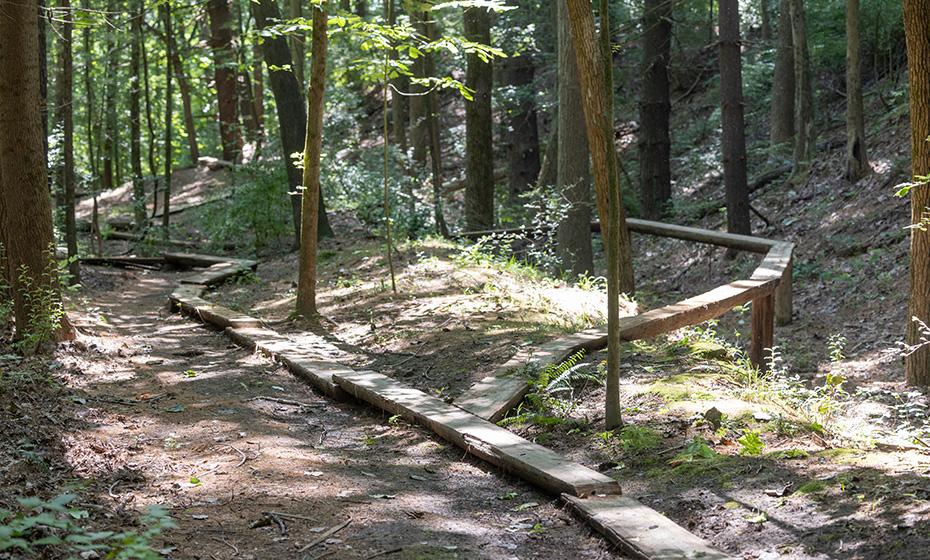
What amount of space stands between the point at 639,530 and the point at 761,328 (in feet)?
19.3

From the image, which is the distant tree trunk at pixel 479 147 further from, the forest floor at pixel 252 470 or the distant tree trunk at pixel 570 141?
the forest floor at pixel 252 470

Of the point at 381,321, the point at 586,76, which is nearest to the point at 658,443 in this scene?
the point at 586,76

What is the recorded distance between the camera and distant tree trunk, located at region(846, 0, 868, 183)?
52.1 ft

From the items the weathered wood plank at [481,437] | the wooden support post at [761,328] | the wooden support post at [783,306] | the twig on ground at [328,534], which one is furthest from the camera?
the wooden support post at [783,306]

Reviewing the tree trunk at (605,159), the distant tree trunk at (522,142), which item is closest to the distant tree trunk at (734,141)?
the distant tree trunk at (522,142)

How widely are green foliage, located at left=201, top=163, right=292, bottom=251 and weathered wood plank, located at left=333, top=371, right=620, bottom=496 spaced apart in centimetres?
1174

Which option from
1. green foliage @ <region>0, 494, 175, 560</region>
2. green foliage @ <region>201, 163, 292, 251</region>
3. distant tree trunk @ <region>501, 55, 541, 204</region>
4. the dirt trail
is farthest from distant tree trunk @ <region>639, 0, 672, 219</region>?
green foliage @ <region>0, 494, 175, 560</region>

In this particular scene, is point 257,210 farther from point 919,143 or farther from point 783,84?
point 919,143

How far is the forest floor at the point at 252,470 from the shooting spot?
163 inches

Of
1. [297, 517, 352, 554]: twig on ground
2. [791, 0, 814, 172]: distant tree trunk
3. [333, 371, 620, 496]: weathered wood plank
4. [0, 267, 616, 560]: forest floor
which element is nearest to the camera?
[297, 517, 352, 554]: twig on ground

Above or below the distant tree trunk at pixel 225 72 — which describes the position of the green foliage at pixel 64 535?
below

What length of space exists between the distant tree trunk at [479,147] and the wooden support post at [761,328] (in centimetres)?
900

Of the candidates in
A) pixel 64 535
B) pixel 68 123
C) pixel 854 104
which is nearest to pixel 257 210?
pixel 68 123

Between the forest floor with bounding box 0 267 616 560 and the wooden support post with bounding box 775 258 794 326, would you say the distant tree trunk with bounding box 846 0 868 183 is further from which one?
the forest floor with bounding box 0 267 616 560
